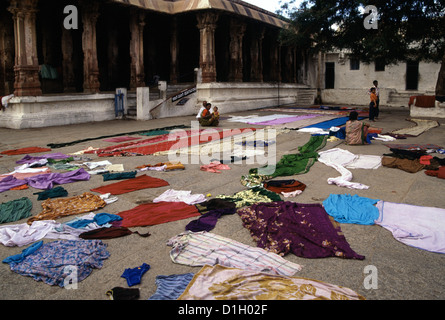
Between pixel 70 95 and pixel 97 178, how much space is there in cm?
936

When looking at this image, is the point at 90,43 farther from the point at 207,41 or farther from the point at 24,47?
the point at 207,41

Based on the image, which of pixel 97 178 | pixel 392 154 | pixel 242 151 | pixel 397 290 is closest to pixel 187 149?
pixel 242 151

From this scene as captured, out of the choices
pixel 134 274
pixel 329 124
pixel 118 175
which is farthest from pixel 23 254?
pixel 329 124

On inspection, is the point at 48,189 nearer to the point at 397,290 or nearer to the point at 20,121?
the point at 397,290

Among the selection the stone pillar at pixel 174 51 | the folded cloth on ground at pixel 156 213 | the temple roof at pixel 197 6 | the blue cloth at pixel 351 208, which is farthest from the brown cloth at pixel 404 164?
the stone pillar at pixel 174 51

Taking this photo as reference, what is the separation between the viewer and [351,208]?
17.3 feet

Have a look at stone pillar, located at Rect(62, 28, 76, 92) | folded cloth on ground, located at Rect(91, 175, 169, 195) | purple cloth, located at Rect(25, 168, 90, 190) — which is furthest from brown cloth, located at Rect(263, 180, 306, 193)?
stone pillar, located at Rect(62, 28, 76, 92)

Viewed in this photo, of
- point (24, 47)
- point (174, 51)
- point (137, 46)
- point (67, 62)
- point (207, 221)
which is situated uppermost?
point (174, 51)

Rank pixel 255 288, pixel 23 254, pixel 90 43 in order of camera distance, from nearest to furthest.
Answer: pixel 255 288, pixel 23 254, pixel 90 43

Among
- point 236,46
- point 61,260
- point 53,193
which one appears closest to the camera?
point 61,260

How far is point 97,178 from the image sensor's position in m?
7.36

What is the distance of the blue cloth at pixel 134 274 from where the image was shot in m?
3.49

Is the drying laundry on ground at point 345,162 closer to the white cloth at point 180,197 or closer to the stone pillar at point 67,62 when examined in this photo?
the white cloth at point 180,197

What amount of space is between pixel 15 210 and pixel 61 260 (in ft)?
6.89
